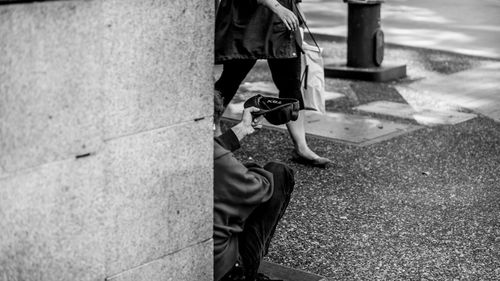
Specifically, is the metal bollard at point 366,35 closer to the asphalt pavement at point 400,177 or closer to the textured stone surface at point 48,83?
the asphalt pavement at point 400,177

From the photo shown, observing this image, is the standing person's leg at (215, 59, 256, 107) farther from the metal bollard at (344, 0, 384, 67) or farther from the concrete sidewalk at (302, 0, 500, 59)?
the concrete sidewalk at (302, 0, 500, 59)

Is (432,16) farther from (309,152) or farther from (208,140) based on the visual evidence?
(208,140)

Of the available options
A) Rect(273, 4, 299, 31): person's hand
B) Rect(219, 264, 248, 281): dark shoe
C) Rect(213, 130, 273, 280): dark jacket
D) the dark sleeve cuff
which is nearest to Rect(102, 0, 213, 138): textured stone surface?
Rect(213, 130, 273, 280): dark jacket

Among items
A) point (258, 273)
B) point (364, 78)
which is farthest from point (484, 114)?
point (258, 273)

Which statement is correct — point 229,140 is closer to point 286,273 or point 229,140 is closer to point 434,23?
point 286,273

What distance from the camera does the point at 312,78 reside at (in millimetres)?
6551

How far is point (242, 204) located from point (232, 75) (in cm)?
235

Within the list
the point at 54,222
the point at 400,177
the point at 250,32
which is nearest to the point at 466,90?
the point at 400,177

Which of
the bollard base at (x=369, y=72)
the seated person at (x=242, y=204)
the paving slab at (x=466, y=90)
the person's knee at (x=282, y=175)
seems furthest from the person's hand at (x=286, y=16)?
the bollard base at (x=369, y=72)

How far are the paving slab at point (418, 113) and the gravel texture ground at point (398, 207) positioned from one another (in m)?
0.17

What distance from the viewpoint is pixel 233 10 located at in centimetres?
599

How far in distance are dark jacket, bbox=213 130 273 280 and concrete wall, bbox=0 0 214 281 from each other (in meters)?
0.11

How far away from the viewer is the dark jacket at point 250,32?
235 inches

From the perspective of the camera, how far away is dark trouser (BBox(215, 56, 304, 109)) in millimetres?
6250
